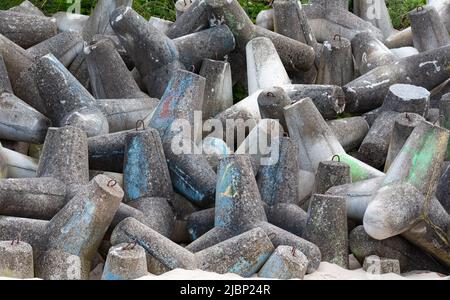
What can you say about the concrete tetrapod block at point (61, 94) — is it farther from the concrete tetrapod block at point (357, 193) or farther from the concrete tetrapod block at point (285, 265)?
the concrete tetrapod block at point (285, 265)

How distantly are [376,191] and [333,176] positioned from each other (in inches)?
11.1

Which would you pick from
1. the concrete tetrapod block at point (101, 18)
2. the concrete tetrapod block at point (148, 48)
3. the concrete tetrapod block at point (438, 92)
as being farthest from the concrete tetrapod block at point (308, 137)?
the concrete tetrapod block at point (101, 18)

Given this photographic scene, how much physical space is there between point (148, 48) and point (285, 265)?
200cm

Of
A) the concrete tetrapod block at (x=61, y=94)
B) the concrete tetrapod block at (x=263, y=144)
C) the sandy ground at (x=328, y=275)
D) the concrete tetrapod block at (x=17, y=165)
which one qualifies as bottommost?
the sandy ground at (x=328, y=275)

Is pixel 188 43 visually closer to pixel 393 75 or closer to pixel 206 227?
pixel 393 75

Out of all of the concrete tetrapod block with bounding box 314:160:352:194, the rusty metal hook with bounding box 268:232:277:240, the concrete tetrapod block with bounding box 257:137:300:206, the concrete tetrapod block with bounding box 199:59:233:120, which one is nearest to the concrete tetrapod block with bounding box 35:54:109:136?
the concrete tetrapod block with bounding box 199:59:233:120

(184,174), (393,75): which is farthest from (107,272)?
(393,75)

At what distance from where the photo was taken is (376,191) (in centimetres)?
489

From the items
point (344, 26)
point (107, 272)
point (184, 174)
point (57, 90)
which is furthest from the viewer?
point (344, 26)

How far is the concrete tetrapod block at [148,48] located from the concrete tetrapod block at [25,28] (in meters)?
0.54

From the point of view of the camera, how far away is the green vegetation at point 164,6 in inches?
279

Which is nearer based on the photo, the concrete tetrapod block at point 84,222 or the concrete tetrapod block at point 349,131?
the concrete tetrapod block at point 84,222

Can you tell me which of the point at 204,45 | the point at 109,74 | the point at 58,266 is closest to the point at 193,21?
the point at 204,45

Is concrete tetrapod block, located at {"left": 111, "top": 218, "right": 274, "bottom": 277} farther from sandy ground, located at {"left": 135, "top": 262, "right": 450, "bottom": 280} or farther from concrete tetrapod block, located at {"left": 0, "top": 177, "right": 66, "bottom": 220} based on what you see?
concrete tetrapod block, located at {"left": 0, "top": 177, "right": 66, "bottom": 220}
